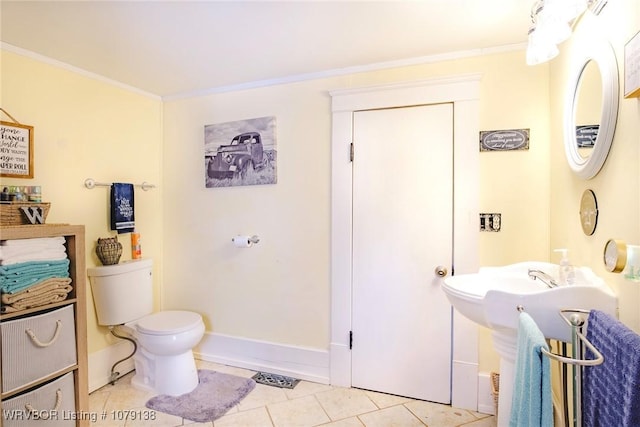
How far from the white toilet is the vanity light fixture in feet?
8.07

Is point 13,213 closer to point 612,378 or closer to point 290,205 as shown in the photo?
point 290,205

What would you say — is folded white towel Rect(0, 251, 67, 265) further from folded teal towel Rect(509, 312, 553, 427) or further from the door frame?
folded teal towel Rect(509, 312, 553, 427)

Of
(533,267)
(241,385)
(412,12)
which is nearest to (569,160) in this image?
(533,267)

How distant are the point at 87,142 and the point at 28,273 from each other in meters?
1.07

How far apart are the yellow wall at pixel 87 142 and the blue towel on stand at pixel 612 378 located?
2.74 metres

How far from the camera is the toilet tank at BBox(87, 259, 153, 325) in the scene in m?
2.16

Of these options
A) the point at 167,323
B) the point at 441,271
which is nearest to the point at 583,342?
the point at 441,271

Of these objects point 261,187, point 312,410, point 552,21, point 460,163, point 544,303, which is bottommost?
point 312,410

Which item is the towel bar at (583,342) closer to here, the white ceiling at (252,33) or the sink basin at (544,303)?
the sink basin at (544,303)

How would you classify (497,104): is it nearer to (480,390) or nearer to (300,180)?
(300,180)

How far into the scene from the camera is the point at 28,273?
1524 mm

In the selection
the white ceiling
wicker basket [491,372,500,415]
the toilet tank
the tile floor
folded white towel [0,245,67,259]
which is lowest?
the tile floor

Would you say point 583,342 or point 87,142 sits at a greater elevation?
point 87,142

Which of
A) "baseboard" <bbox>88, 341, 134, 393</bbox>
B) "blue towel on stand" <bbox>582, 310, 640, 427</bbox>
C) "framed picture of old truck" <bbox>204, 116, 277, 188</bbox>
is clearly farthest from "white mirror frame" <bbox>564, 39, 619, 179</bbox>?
"baseboard" <bbox>88, 341, 134, 393</bbox>
